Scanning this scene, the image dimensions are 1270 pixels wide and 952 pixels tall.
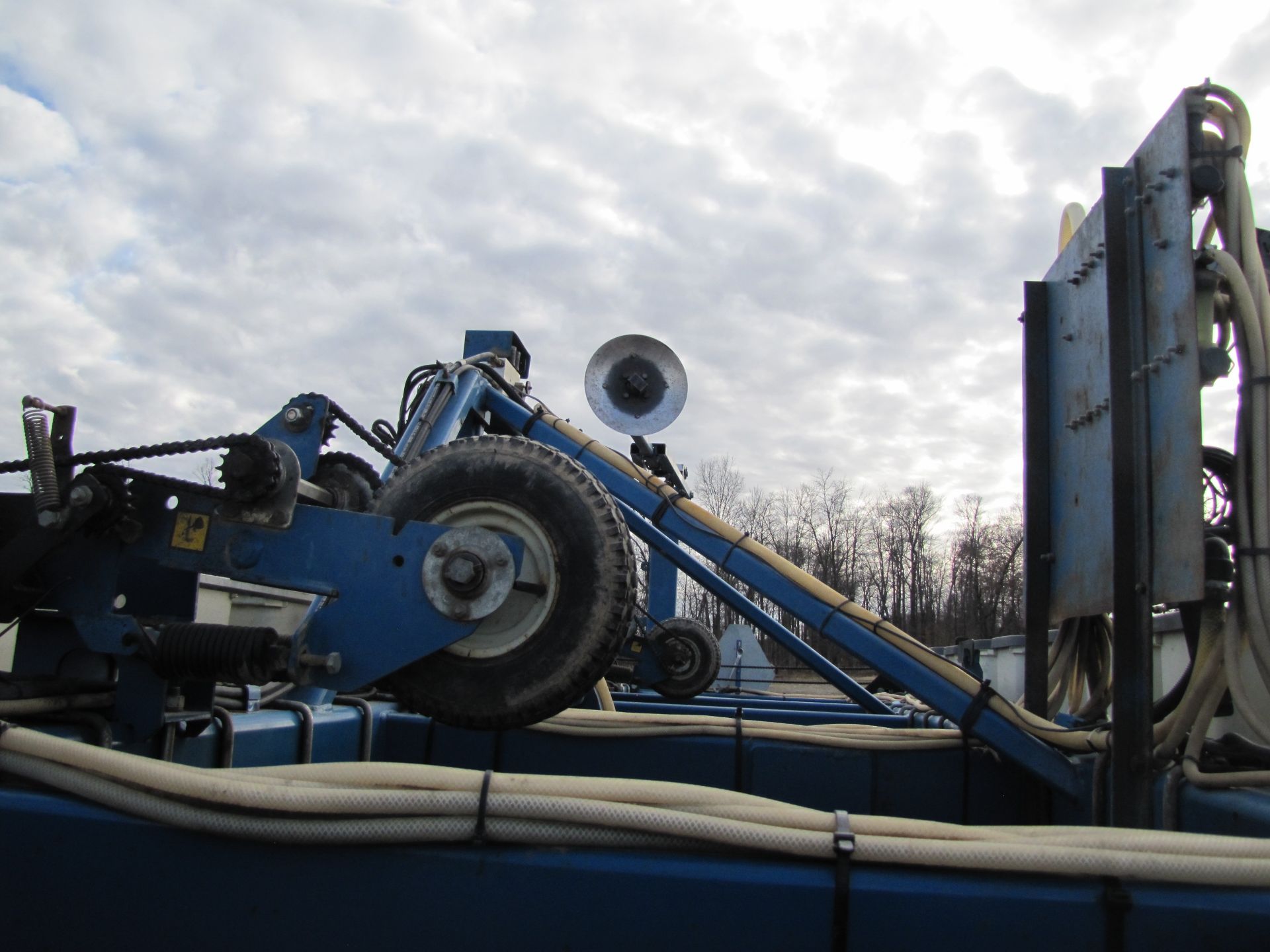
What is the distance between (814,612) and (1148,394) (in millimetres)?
1483

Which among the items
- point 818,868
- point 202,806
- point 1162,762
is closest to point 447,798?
point 202,806

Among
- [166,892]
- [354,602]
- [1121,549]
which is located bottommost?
[166,892]

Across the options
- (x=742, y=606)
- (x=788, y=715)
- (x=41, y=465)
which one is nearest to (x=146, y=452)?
(x=41, y=465)

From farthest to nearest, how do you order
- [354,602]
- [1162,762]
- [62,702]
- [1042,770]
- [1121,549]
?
[1042,770], [1121,549], [1162,762], [354,602], [62,702]

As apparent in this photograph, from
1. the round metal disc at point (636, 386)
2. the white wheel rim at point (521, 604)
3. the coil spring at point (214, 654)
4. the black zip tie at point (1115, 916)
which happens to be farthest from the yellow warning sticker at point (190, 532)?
the round metal disc at point (636, 386)

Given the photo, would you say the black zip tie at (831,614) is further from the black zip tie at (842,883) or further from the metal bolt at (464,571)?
the black zip tie at (842,883)

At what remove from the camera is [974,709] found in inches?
116

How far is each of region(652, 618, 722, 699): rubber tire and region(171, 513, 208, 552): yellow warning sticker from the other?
4.99 metres

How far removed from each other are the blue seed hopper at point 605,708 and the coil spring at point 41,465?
0.01 meters

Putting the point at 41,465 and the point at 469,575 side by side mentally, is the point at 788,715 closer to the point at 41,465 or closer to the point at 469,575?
the point at 469,575

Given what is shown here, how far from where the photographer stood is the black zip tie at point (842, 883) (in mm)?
1245

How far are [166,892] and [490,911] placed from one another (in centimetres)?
50

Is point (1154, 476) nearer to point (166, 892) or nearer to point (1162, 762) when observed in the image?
point (1162, 762)

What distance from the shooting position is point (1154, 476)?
241 centimetres
